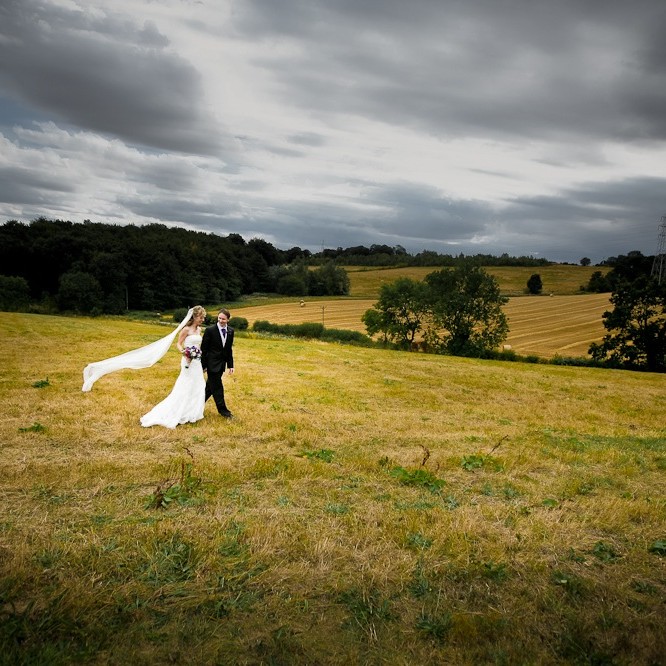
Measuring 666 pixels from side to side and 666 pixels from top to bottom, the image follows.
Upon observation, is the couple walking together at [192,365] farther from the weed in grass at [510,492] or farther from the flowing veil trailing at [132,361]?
the weed in grass at [510,492]

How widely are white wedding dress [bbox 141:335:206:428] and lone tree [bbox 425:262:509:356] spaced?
4785cm

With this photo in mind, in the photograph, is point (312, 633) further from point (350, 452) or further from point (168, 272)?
point (168, 272)

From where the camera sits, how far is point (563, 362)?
52.1m

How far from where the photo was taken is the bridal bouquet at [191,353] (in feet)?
40.1

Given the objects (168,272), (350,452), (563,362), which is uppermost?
(168,272)

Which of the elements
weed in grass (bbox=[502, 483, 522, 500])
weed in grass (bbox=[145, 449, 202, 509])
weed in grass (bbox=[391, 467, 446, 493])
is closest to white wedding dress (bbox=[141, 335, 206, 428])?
weed in grass (bbox=[145, 449, 202, 509])

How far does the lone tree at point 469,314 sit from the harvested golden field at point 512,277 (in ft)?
208

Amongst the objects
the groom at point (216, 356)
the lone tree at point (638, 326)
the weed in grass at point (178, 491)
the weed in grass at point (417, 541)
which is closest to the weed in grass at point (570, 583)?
the weed in grass at point (417, 541)

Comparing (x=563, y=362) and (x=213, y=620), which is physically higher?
(x=213, y=620)

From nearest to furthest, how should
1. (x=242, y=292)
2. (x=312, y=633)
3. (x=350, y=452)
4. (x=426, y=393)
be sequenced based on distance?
(x=312, y=633) → (x=350, y=452) → (x=426, y=393) → (x=242, y=292)

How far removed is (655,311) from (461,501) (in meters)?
54.9

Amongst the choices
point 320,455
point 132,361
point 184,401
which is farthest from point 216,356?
point 320,455

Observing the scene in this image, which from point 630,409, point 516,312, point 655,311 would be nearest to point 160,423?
point 630,409

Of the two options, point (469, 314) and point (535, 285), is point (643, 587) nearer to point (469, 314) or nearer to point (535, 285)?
point (469, 314)
